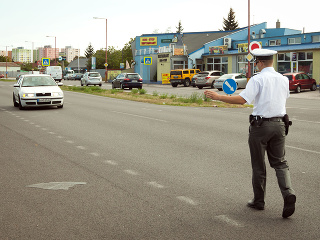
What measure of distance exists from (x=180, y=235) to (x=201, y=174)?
266 centimetres

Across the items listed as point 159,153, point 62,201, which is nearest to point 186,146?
point 159,153

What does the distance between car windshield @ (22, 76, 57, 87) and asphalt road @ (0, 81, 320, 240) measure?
871 centimetres

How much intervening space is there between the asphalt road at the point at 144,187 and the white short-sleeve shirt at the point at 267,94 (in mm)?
1083

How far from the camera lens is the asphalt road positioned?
443cm

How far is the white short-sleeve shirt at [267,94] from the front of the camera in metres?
4.85

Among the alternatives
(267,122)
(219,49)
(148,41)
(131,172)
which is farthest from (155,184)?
(148,41)

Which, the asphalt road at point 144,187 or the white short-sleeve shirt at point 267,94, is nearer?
the asphalt road at point 144,187

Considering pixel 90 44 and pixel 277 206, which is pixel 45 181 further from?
pixel 90 44

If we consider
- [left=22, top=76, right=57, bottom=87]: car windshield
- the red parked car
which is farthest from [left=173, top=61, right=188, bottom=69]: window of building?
[left=22, top=76, right=57, bottom=87]: car windshield

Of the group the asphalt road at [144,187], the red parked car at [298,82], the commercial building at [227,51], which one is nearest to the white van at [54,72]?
the commercial building at [227,51]

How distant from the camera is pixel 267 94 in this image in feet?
16.0

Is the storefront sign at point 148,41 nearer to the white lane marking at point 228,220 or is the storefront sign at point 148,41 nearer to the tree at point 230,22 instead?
the tree at point 230,22

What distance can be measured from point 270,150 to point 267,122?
0.31 metres

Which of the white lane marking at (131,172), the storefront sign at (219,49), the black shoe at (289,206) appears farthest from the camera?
the storefront sign at (219,49)
